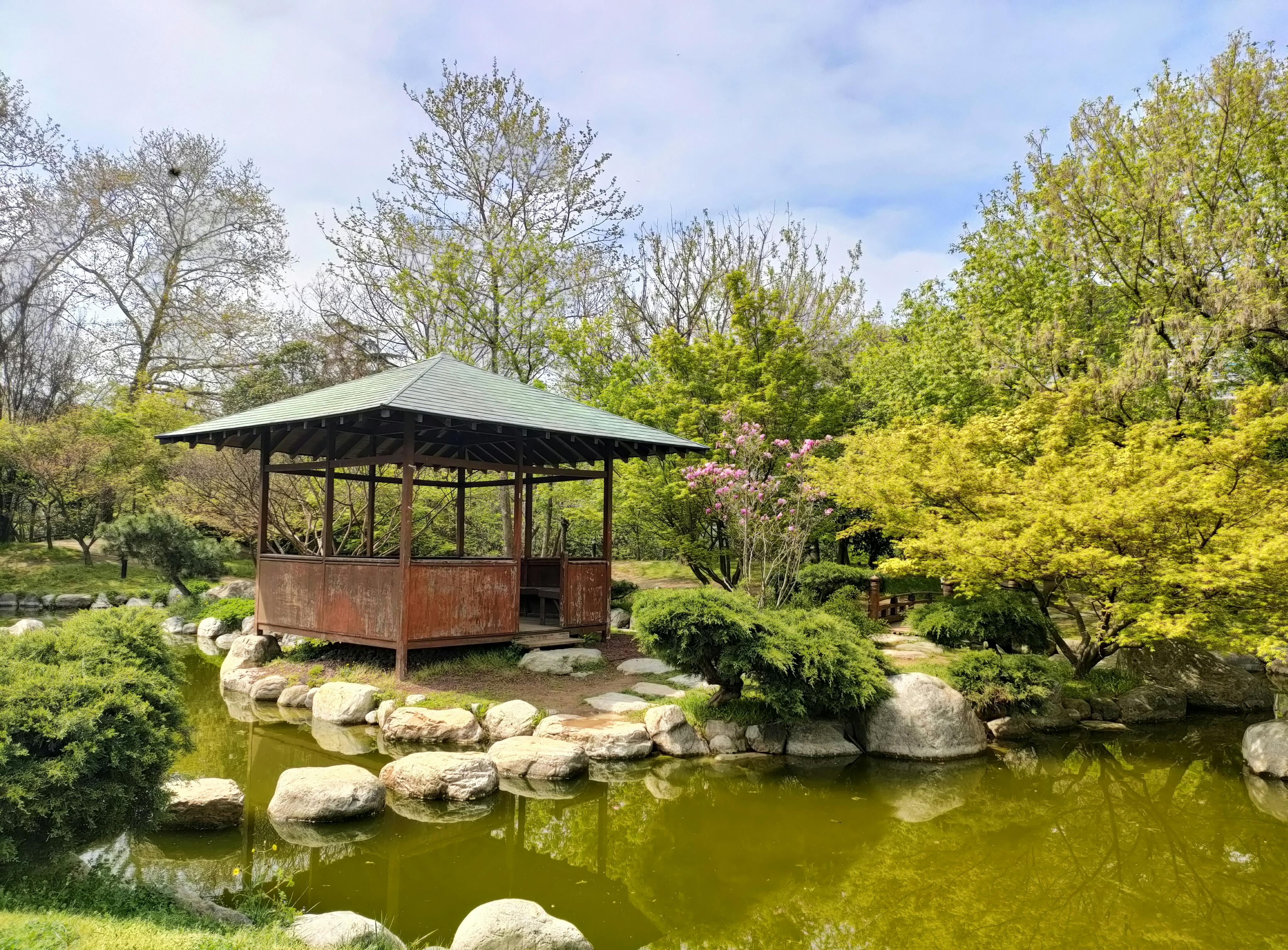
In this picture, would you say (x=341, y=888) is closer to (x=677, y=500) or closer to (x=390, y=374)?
(x=390, y=374)

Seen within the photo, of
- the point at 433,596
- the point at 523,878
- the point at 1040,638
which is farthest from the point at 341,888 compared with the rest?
the point at 1040,638

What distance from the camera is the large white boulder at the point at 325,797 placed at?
5535mm

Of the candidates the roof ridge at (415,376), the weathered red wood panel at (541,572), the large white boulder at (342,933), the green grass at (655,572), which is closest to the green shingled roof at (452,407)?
the roof ridge at (415,376)

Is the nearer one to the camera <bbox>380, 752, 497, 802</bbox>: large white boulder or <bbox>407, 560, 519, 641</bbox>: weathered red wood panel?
<bbox>380, 752, 497, 802</bbox>: large white boulder

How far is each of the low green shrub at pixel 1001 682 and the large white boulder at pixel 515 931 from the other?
18.8 ft

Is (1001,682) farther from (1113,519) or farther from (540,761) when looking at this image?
(540,761)

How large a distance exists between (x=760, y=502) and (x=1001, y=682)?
4.23m

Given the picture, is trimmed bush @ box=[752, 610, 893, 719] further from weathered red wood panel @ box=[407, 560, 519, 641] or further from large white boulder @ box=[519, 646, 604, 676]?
weathered red wood panel @ box=[407, 560, 519, 641]

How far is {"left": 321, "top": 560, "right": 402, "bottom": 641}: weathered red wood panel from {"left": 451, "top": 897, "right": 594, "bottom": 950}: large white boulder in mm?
5616

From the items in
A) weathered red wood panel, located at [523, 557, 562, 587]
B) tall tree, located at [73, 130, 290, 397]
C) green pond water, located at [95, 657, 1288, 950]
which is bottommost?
green pond water, located at [95, 657, 1288, 950]

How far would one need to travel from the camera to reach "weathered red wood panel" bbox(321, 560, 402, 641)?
9.34 metres

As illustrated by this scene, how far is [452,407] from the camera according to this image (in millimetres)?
8953

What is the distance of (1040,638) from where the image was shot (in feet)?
33.6

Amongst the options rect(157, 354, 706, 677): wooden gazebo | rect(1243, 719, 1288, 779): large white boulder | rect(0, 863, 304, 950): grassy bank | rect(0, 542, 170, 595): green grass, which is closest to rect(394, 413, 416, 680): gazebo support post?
rect(157, 354, 706, 677): wooden gazebo
